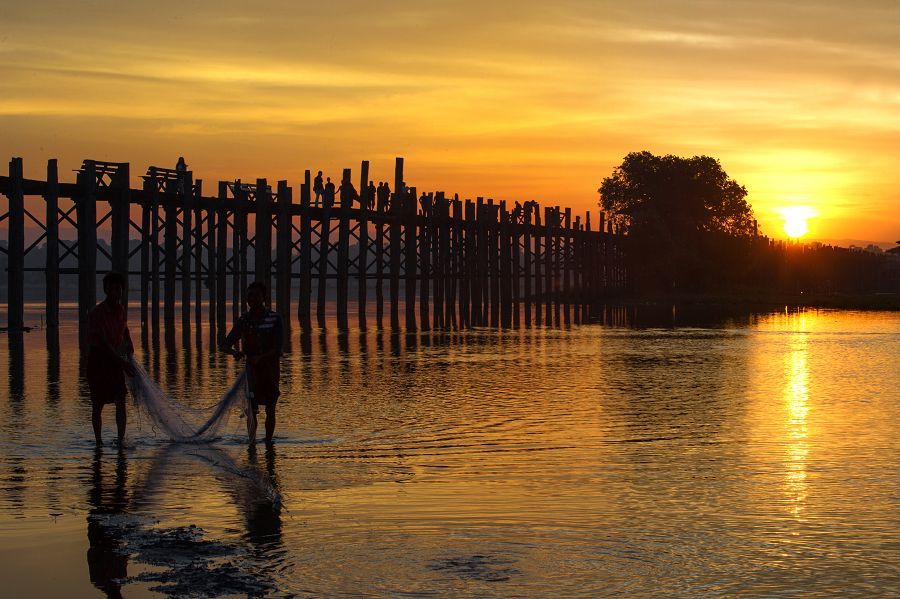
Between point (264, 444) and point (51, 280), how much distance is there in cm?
2392

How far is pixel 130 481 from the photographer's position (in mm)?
10414

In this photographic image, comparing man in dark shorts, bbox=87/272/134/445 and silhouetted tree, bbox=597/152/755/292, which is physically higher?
silhouetted tree, bbox=597/152/755/292

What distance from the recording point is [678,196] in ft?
295

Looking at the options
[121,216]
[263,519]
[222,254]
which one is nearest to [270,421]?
[263,519]

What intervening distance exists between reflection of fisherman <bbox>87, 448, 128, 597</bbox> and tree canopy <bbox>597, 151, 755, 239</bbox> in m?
80.3

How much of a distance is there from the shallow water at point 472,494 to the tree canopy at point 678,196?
232 ft

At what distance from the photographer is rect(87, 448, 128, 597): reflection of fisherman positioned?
23.7 ft

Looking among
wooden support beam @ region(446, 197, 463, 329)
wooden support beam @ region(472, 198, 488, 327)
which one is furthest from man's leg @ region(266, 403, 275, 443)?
wooden support beam @ region(472, 198, 488, 327)

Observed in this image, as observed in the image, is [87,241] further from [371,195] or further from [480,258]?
[480,258]

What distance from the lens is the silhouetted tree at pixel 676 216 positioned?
8681cm

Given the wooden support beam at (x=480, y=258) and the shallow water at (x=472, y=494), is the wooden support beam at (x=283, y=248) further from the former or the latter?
the shallow water at (x=472, y=494)

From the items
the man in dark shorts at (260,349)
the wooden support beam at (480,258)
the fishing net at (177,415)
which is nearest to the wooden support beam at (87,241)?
the fishing net at (177,415)

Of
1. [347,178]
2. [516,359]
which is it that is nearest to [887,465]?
[516,359]

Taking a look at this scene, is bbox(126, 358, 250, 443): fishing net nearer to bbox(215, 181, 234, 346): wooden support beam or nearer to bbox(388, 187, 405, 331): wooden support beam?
bbox(215, 181, 234, 346): wooden support beam
